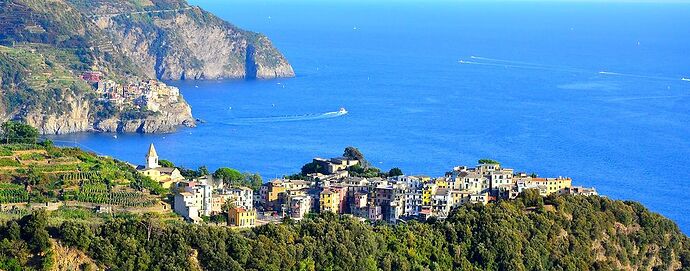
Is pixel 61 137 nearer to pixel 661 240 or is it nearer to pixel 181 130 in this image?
pixel 181 130

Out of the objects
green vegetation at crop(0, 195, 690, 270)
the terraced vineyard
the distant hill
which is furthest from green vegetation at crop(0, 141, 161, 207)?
the distant hill

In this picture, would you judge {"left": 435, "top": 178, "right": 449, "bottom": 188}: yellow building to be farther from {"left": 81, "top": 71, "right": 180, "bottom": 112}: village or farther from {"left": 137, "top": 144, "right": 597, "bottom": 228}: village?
{"left": 81, "top": 71, "right": 180, "bottom": 112}: village

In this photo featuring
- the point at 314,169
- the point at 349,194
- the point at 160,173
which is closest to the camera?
the point at 349,194

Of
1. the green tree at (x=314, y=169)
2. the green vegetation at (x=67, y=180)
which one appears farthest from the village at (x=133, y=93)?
the green vegetation at (x=67, y=180)

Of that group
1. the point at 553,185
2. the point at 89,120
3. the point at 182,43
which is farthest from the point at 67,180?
the point at 182,43

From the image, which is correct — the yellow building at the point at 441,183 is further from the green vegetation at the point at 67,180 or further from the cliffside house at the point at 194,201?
the green vegetation at the point at 67,180

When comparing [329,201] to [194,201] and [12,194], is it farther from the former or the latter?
[12,194]
